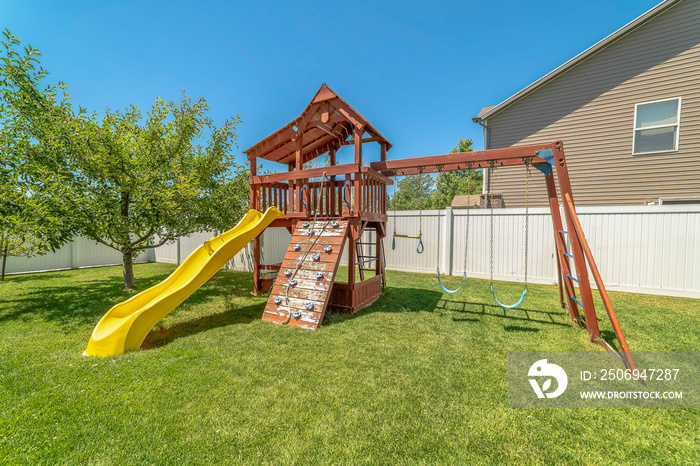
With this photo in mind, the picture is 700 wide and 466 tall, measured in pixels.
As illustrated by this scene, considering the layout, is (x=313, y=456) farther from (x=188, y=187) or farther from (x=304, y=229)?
(x=188, y=187)

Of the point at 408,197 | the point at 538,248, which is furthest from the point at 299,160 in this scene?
the point at 408,197

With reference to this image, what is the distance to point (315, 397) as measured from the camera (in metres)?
2.62

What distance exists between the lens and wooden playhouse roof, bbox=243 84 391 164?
5613 millimetres

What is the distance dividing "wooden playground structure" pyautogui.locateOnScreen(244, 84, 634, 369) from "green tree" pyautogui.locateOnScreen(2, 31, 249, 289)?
154cm

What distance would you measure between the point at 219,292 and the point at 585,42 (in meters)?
13.3

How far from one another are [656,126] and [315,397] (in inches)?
443

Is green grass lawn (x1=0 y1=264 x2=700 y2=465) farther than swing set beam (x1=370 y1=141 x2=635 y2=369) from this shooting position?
No

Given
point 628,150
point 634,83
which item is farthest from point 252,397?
point 634,83

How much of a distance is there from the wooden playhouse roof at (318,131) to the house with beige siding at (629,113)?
21.2 feet

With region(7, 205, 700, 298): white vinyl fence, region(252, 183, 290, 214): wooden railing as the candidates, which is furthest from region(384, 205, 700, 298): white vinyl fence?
region(252, 183, 290, 214): wooden railing

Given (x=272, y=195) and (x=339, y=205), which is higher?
(x=272, y=195)

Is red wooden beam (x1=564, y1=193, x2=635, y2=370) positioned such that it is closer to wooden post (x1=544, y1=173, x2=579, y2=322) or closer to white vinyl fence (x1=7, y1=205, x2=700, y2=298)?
wooden post (x1=544, y1=173, x2=579, y2=322)

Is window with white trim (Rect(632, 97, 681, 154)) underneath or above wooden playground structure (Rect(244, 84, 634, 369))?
above

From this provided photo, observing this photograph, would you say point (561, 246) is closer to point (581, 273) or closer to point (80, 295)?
point (581, 273)
